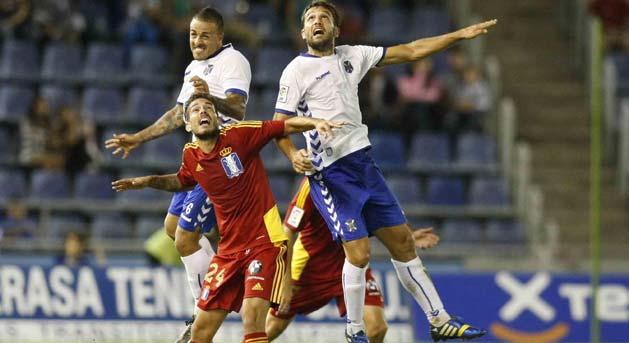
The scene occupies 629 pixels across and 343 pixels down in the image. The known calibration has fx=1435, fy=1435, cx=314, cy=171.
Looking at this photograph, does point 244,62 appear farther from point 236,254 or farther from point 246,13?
point 246,13

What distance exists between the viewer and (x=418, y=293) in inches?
456

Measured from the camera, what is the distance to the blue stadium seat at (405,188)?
2025 cm

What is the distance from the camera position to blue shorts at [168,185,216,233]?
11555 mm

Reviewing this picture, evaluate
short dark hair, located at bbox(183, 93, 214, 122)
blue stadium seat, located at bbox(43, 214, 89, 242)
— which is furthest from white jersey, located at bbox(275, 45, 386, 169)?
blue stadium seat, located at bbox(43, 214, 89, 242)

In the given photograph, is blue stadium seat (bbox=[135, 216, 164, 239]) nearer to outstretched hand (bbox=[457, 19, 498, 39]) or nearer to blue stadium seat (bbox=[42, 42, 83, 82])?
blue stadium seat (bbox=[42, 42, 83, 82])

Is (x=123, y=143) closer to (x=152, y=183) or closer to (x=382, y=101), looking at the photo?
(x=152, y=183)

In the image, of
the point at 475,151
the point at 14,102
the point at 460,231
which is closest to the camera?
the point at 460,231

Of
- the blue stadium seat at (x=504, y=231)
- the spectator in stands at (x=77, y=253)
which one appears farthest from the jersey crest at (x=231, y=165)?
the blue stadium seat at (x=504, y=231)

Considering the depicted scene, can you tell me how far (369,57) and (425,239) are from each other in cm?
172

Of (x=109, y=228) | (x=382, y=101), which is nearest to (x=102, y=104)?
(x=109, y=228)

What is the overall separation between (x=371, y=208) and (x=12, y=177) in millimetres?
9836

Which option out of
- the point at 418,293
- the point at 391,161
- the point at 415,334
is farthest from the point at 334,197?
the point at 391,161

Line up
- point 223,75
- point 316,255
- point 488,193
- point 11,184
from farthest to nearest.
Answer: point 488,193
point 11,184
point 316,255
point 223,75

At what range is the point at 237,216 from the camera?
11.0 metres
